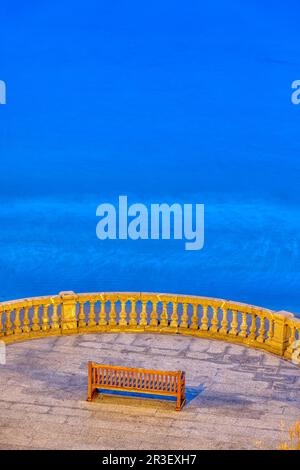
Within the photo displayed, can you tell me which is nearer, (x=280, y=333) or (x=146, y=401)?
(x=146, y=401)

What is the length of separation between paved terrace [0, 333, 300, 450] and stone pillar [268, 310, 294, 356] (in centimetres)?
28


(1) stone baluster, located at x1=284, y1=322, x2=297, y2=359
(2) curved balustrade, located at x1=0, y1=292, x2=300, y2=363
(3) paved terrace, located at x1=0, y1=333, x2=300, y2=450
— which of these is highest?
(2) curved balustrade, located at x1=0, y1=292, x2=300, y2=363

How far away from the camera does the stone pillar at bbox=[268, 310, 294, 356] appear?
1841 centimetres

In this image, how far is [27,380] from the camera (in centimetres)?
1720

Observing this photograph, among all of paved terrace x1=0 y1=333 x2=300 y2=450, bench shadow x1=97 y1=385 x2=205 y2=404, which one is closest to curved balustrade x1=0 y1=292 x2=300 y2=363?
paved terrace x1=0 y1=333 x2=300 y2=450

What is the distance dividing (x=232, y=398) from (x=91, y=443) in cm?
329

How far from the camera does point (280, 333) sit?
18.6 m

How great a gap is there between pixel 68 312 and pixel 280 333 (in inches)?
188

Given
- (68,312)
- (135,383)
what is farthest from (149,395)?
(68,312)

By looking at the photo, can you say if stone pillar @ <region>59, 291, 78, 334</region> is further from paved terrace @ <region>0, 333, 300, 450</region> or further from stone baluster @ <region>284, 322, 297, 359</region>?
stone baluster @ <region>284, 322, 297, 359</region>

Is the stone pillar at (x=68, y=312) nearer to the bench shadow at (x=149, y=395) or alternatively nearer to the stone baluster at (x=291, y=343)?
the bench shadow at (x=149, y=395)

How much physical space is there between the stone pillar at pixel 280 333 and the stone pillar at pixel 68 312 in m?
4.48

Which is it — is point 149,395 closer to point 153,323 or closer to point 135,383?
point 135,383
